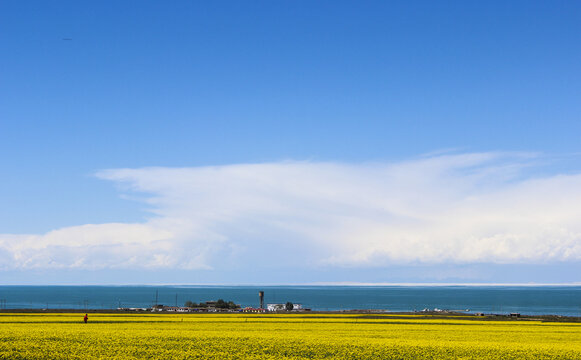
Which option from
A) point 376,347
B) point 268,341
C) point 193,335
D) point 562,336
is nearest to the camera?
point 376,347

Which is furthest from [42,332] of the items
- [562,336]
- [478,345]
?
[562,336]

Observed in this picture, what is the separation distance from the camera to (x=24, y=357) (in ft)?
117

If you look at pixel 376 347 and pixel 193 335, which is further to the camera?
pixel 193 335

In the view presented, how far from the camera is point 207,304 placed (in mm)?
141000

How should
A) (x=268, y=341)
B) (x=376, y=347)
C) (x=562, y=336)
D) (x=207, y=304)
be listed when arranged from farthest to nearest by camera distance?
(x=207, y=304) < (x=562, y=336) < (x=268, y=341) < (x=376, y=347)

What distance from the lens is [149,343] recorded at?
43094 millimetres

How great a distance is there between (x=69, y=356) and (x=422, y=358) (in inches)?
886

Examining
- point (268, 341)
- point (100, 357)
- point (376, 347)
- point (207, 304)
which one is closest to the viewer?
point (100, 357)

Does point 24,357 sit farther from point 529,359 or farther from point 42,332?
point 529,359

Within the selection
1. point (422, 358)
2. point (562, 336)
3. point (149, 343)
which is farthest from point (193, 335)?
point (562, 336)

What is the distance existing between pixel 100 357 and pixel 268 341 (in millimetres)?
14212

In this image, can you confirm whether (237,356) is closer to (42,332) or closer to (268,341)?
(268,341)

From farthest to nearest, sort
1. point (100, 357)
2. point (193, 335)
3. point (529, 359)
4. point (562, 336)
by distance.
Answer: point (562, 336) → point (193, 335) → point (529, 359) → point (100, 357)

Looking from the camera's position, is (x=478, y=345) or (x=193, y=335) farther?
(x=193, y=335)
